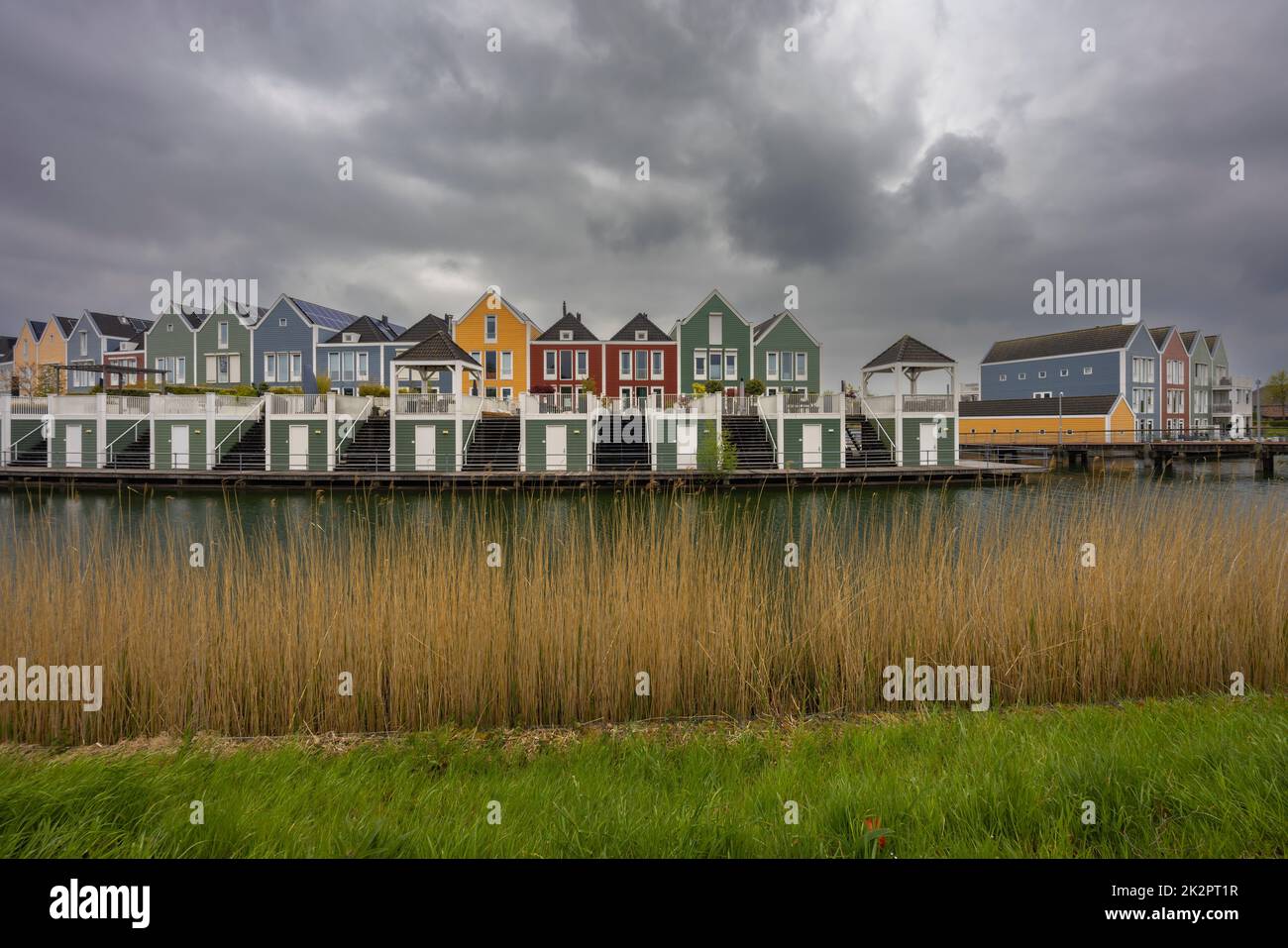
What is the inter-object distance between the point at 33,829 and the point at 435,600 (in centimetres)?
242

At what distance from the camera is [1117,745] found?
319 centimetres

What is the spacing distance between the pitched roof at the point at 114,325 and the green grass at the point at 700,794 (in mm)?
67327

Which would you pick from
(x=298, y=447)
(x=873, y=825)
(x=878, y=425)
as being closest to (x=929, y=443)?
(x=878, y=425)

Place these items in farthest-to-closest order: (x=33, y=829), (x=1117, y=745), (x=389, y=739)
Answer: (x=389, y=739)
(x=1117, y=745)
(x=33, y=829)

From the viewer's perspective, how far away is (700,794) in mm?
3031

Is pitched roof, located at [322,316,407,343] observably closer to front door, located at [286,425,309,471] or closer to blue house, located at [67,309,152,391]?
front door, located at [286,425,309,471]

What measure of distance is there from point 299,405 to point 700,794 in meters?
31.0

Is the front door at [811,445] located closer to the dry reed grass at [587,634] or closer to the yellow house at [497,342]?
the yellow house at [497,342]

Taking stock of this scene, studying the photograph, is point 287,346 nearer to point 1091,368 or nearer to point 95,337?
point 95,337

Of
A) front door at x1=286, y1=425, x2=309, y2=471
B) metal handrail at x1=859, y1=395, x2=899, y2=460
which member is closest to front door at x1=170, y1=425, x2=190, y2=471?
front door at x1=286, y1=425, x2=309, y2=471

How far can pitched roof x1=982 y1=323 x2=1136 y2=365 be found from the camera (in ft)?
165

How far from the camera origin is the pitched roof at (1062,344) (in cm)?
5029
